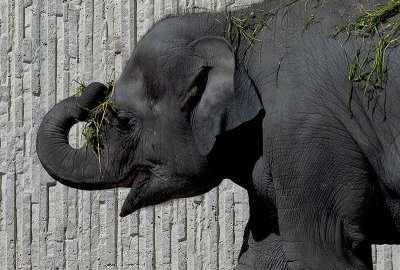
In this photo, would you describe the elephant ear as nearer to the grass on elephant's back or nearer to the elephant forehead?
the elephant forehead

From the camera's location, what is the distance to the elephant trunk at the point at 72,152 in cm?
475

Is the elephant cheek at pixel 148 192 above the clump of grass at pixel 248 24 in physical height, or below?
below

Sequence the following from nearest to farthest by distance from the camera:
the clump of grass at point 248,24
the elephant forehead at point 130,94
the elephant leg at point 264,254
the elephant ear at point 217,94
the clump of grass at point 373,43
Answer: the clump of grass at point 373,43 → the elephant ear at point 217,94 → the clump of grass at point 248,24 → the elephant forehead at point 130,94 → the elephant leg at point 264,254

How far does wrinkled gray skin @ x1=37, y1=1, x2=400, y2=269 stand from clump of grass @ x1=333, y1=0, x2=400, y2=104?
1.5 inches

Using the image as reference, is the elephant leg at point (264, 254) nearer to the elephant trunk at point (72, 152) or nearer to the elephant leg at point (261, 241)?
the elephant leg at point (261, 241)

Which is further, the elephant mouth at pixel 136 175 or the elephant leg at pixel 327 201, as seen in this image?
the elephant mouth at pixel 136 175

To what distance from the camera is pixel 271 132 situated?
14.1ft

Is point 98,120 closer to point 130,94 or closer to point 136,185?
point 130,94

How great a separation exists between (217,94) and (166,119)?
0.84 feet

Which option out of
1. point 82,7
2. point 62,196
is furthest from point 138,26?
point 62,196

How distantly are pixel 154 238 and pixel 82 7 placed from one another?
1447 mm

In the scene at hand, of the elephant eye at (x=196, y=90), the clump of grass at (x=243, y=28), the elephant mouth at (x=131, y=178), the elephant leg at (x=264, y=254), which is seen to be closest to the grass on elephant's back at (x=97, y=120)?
the elephant mouth at (x=131, y=178)

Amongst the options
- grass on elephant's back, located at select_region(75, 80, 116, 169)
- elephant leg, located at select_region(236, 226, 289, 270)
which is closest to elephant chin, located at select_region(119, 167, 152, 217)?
grass on elephant's back, located at select_region(75, 80, 116, 169)

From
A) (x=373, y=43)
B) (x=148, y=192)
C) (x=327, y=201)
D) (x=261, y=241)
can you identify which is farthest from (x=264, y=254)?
(x=373, y=43)
